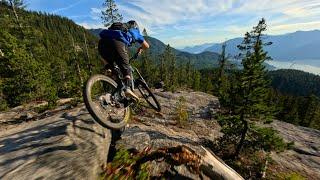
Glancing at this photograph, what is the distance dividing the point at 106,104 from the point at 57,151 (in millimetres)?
1627

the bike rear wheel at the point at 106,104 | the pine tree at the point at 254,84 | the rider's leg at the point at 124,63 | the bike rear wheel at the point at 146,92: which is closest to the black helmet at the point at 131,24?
the rider's leg at the point at 124,63

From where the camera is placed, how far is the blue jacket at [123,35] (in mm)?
7238

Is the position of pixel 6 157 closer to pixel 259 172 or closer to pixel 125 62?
pixel 125 62

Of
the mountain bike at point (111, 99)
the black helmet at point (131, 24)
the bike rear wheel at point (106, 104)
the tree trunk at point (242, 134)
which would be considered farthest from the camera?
the tree trunk at point (242, 134)

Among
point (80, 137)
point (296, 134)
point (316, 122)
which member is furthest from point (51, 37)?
point (80, 137)

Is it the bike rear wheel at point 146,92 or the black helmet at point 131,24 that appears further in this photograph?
the bike rear wheel at point 146,92

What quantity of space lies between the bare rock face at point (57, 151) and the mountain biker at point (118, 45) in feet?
5.56

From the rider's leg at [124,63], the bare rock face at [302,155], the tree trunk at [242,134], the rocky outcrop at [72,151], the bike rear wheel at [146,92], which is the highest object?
the rider's leg at [124,63]

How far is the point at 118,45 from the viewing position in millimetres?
7195

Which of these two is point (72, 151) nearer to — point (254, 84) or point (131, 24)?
point (131, 24)

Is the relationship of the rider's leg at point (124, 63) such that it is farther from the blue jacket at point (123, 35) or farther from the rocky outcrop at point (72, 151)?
the rocky outcrop at point (72, 151)

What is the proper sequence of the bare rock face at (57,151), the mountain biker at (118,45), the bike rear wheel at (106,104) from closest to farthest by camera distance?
the bare rock face at (57,151)
the bike rear wheel at (106,104)
the mountain biker at (118,45)

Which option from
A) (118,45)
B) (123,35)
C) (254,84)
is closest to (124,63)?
(118,45)

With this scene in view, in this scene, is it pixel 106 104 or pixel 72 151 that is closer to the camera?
pixel 72 151
